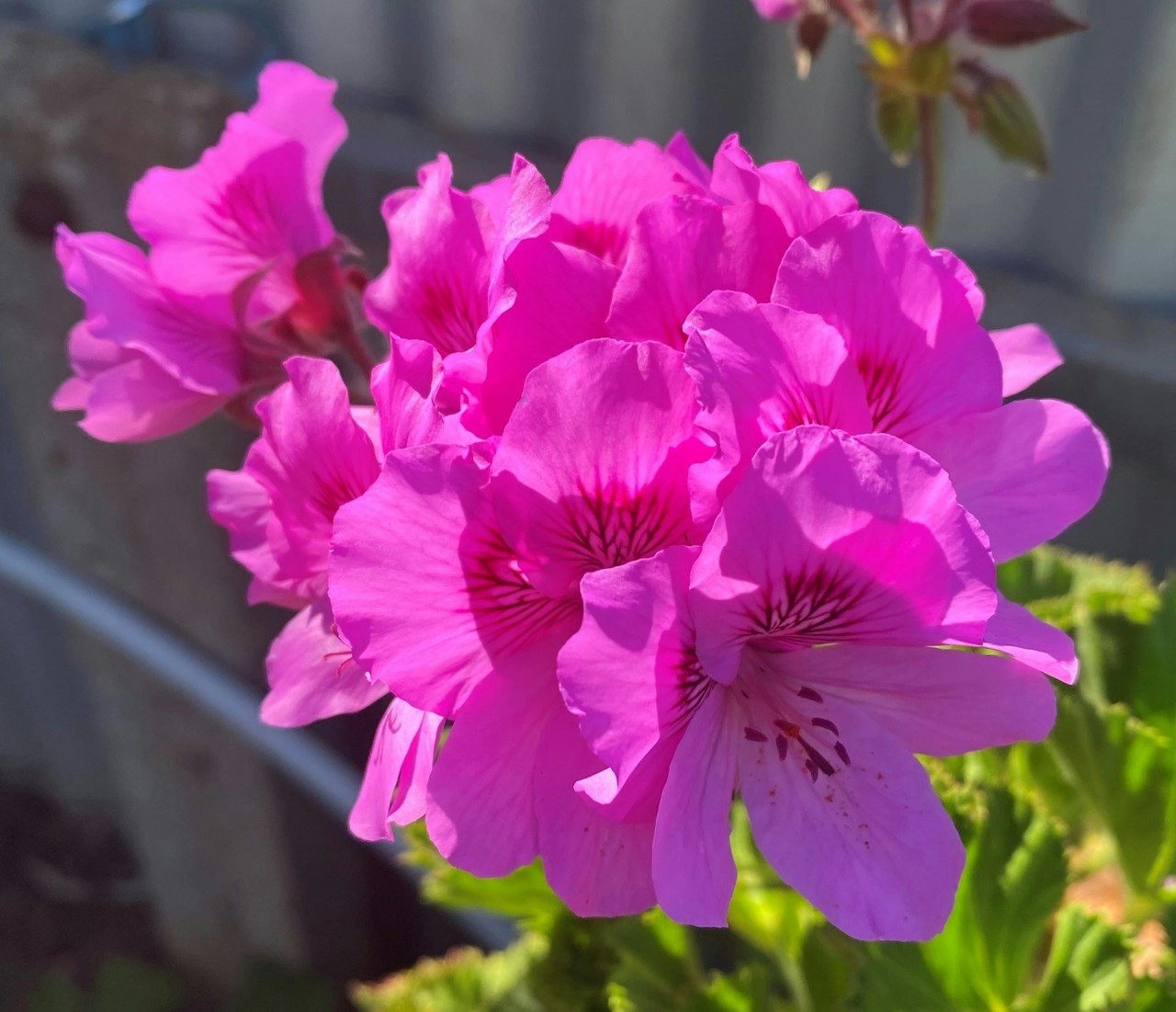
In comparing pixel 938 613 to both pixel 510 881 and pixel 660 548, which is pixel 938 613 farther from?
pixel 510 881

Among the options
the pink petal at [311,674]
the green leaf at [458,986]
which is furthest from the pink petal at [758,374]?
the green leaf at [458,986]

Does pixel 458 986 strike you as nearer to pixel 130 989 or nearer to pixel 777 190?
pixel 777 190

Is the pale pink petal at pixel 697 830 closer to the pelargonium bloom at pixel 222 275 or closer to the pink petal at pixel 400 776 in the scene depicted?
the pink petal at pixel 400 776

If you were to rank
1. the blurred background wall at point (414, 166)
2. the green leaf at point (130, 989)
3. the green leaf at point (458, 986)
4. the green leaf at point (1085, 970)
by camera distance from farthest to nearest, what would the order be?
the green leaf at point (130, 989)
the blurred background wall at point (414, 166)
the green leaf at point (458, 986)
the green leaf at point (1085, 970)

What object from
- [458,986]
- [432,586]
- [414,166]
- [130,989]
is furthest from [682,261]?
[130,989]

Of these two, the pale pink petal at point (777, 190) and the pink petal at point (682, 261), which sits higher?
the pale pink petal at point (777, 190)

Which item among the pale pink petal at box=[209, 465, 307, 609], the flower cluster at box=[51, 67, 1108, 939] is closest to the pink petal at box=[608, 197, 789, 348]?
the flower cluster at box=[51, 67, 1108, 939]
